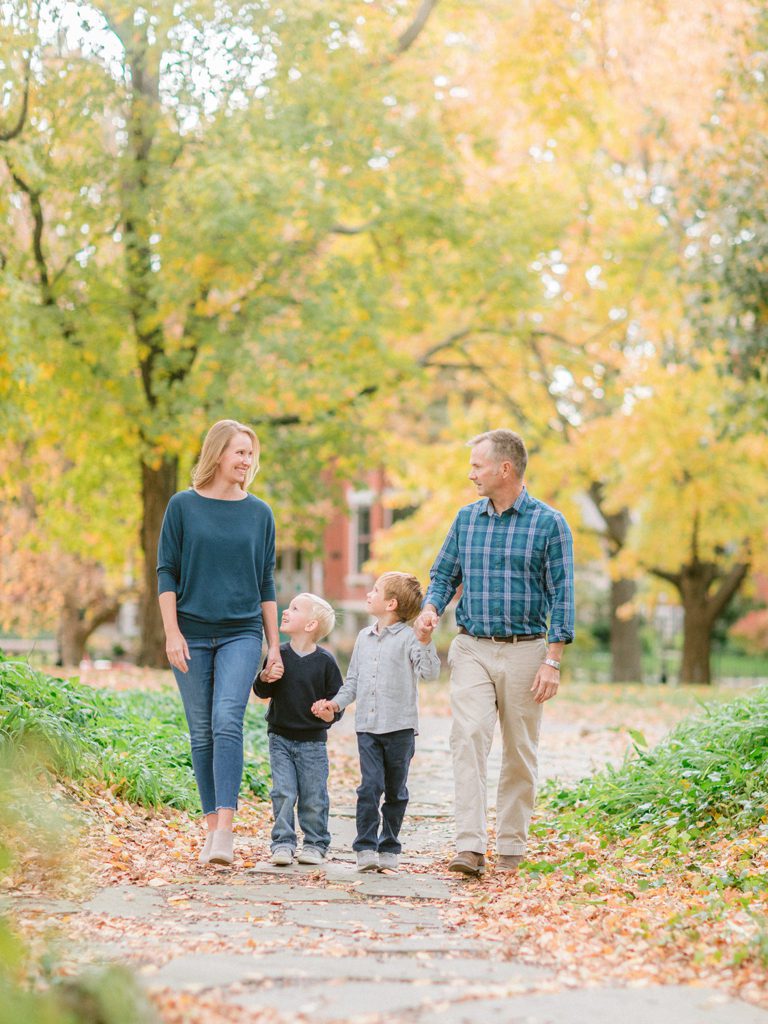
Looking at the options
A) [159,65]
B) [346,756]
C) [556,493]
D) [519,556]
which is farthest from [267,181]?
[556,493]

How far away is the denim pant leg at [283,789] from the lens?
6250 mm

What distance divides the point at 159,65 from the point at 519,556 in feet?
31.9

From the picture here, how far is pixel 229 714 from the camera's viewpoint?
5.93m

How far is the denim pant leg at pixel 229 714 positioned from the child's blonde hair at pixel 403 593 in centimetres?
76

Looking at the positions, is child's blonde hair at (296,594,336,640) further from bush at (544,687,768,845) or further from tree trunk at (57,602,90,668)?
tree trunk at (57,602,90,668)

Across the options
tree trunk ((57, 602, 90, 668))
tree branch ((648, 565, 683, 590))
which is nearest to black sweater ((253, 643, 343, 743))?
tree branch ((648, 565, 683, 590))

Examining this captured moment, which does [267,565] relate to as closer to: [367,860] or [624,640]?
[367,860]

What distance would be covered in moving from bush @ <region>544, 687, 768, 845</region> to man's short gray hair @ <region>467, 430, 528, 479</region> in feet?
6.60

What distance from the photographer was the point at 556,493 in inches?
910

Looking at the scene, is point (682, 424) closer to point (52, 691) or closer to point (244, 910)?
point (52, 691)

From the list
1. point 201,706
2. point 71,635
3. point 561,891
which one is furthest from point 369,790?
point 71,635

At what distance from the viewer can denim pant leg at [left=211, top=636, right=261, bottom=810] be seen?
19.4 feet

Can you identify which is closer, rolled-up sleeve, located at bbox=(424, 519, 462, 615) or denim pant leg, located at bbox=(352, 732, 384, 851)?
denim pant leg, located at bbox=(352, 732, 384, 851)

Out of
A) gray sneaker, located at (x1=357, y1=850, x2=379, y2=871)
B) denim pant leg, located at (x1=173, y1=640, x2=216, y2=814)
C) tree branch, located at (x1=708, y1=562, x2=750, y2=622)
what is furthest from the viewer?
tree branch, located at (x1=708, y1=562, x2=750, y2=622)
